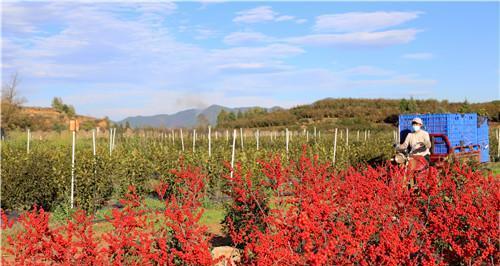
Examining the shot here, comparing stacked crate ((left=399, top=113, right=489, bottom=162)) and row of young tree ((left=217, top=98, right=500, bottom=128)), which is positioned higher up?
row of young tree ((left=217, top=98, right=500, bottom=128))

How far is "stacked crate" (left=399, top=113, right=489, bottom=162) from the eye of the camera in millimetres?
12383

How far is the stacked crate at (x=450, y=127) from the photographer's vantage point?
12383mm

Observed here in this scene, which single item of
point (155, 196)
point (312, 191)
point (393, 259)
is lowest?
point (155, 196)

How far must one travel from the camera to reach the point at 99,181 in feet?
32.6

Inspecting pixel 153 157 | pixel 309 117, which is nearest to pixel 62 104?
pixel 309 117

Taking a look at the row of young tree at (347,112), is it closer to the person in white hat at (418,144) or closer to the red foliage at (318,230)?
the person in white hat at (418,144)

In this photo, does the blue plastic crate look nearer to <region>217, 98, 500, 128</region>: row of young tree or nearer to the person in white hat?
the person in white hat

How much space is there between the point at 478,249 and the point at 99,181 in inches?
287

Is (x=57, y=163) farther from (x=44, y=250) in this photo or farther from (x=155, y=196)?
(x=44, y=250)

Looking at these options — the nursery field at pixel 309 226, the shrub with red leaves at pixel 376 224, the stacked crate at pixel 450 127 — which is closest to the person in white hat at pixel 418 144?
the nursery field at pixel 309 226

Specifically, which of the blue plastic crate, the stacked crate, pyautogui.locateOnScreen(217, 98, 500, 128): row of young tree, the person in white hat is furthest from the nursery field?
pyautogui.locateOnScreen(217, 98, 500, 128): row of young tree

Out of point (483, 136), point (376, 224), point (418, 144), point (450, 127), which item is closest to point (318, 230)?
point (376, 224)

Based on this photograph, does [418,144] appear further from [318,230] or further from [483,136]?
[483,136]

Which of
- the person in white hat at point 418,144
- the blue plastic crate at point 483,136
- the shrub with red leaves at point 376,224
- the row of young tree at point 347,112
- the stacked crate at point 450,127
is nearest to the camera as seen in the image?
the shrub with red leaves at point 376,224
